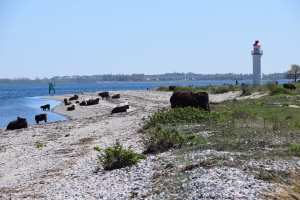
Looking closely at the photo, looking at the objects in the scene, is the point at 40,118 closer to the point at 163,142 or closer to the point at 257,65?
the point at 163,142

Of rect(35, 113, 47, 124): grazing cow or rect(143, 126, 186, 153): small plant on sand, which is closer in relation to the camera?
rect(143, 126, 186, 153): small plant on sand

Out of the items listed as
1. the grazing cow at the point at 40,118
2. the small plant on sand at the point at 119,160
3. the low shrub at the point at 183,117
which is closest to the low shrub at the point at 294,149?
the small plant on sand at the point at 119,160

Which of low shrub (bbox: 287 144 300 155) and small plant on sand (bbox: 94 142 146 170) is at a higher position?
low shrub (bbox: 287 144 300 155)

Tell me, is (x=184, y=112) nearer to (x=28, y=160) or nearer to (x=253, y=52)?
(x=28, y=160)

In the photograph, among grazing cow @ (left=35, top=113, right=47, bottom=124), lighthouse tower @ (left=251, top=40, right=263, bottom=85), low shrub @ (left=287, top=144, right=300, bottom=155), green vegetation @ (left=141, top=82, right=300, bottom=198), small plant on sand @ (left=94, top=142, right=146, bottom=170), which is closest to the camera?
green vegetation @ (left=141, top=82, right=300, bottom=198)

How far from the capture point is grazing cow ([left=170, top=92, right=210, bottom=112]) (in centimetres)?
2300

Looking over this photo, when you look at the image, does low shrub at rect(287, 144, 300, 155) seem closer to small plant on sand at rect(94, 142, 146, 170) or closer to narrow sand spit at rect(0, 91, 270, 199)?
narrow sand spit at rect(0, 91, 270, 199)

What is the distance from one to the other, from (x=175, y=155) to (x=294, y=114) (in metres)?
12.6

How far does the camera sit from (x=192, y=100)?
2323 centimetres

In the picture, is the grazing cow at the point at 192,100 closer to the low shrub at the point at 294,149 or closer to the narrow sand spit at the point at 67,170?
the narrow sand spit at the point at 67,170

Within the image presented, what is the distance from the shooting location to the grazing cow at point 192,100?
906 inches

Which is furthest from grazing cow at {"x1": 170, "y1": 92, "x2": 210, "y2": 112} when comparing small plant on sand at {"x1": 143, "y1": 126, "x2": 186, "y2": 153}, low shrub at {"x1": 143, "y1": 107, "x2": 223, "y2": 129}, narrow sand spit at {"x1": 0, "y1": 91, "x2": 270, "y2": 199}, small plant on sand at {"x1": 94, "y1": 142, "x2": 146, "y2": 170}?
small plant on sand at {"x1": 94, "y1": 142, "x2": 146, "y2": 170}

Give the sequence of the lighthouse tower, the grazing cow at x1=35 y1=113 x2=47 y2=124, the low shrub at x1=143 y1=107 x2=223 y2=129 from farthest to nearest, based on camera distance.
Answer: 1. the lighthouse tower
2. the grazing cow at x1=35 y1=113 x2=47 y2=124
3. the low shrub at x1=143 y1=107 x2=223 y2=129

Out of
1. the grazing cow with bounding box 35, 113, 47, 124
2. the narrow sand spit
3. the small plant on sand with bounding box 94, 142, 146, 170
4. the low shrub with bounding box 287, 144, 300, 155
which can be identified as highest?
the low shrub with bounding box 287, 144, 300, 155
